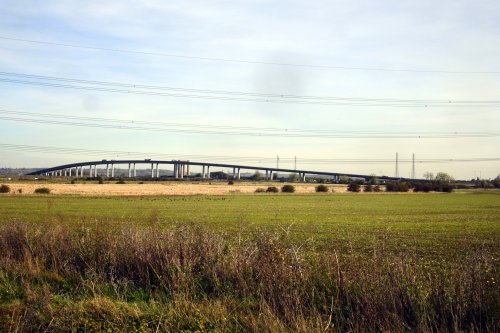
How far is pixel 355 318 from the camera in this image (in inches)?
364

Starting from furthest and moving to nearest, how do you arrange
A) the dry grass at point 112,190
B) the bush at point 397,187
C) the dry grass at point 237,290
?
the bush at point 397,187 < the dry grass at point 112,190 < the dry grass at point 237,290

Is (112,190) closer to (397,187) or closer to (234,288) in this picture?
(397,187)

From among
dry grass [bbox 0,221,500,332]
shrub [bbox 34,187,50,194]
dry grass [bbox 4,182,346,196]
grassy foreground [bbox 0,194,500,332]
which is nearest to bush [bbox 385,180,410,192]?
dry grass [bbox 4,182,346,196]

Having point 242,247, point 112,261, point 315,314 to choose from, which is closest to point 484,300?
point 315,314

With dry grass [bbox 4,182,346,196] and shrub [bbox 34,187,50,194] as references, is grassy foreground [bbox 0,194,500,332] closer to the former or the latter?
dry grass [bbox 4,182,346,196]

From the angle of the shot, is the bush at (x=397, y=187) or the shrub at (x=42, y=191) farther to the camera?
the bush at (x=397, y=187)

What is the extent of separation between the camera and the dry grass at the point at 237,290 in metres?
8.95

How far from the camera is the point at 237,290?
428 inches

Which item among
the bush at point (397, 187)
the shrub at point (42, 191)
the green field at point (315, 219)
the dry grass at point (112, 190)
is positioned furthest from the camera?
the bush at point (397, 187)

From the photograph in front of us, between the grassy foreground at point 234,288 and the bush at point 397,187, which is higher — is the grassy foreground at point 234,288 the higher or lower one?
the lower one

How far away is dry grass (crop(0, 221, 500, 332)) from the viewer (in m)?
8.95

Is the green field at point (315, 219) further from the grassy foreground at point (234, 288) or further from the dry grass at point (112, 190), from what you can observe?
the dry grass at point (112, 190)

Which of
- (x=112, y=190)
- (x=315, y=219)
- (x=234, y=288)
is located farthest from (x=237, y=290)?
A: (x=112, y=190)

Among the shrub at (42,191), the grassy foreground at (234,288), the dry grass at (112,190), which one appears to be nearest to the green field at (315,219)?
the grassy foreground at (234,288)
